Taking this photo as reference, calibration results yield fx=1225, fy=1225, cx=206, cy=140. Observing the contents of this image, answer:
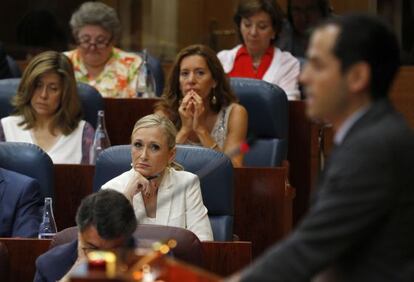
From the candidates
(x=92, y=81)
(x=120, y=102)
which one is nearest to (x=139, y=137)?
(x=120, y=102)

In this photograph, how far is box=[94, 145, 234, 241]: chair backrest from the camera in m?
4.21

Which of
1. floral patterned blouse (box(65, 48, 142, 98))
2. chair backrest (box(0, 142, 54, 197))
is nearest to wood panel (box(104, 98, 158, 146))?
floral patterned blouse (box(65, 48, 142, 98))

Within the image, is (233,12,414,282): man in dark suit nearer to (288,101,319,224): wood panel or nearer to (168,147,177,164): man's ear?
(168,147,177,164): man's ear

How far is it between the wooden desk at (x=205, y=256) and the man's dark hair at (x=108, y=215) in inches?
20.5

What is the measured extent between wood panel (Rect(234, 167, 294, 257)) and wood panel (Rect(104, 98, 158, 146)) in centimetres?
97

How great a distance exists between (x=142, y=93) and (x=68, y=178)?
124 cm

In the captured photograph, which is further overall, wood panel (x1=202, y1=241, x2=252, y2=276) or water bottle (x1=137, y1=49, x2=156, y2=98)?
water bottle (x1=137, y1=49, x2=156, y2=98)

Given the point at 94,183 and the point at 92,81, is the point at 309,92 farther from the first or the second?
the point at 92,81

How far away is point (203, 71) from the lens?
511cm

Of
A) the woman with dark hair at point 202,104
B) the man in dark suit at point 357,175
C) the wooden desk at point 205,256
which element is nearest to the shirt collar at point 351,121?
the man in dark suit at point 357,175

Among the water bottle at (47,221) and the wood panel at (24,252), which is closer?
the wood panel at (24,252)

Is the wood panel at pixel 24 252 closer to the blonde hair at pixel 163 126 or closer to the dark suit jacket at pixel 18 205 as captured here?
the dark suit jacket at pixel 18 205

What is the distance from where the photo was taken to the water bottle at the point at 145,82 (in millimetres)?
5840

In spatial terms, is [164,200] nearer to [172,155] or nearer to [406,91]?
[172,155]
